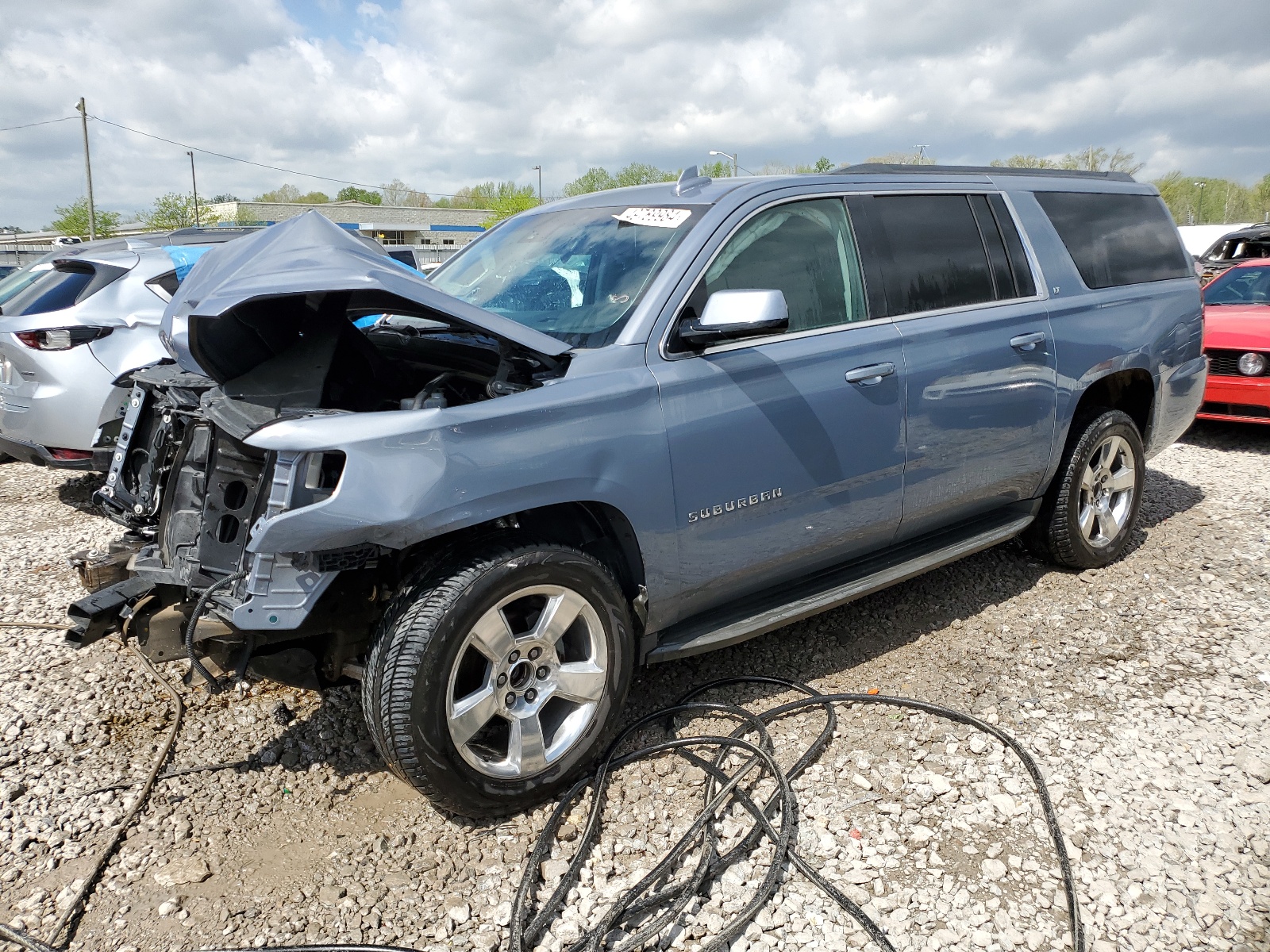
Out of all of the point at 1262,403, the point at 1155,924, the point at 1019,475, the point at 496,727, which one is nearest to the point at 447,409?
the point at 496,727

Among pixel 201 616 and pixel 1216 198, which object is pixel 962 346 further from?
pixel 1216 198

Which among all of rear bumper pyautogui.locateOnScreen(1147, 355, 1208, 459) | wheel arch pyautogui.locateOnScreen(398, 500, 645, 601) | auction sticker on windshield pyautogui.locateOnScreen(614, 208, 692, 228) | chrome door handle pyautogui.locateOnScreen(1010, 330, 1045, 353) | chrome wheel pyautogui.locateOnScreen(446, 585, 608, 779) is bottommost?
chrome wheel pyautogui.locateOnScreen(446, 585, 608, 779)

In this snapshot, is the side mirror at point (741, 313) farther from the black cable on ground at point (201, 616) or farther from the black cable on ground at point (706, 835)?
the black cable on ground at point (201, 616)

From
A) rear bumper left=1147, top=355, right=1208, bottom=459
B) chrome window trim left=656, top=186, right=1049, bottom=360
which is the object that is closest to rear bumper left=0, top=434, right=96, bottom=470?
chrome window trim left=656, top=186, right=1049, bottom=360

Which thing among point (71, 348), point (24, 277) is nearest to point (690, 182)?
point (71, 348)

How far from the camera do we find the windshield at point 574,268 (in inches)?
127

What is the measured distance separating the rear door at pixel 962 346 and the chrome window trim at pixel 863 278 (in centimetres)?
2

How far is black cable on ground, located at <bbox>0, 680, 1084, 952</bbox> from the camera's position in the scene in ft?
8.01

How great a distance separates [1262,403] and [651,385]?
687 centimetres

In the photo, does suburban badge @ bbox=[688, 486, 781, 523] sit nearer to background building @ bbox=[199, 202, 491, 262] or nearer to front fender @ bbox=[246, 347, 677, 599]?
front fender @ bbox=[246, 347, 677, 599]

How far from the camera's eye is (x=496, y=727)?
2979 millimetres

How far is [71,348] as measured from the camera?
5.86 meters

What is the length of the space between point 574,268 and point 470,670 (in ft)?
5.27

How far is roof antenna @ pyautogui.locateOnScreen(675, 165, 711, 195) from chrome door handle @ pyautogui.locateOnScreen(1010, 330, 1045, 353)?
1.56m
